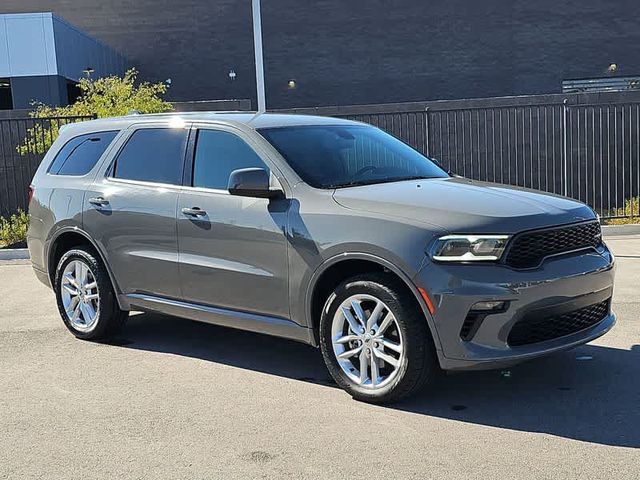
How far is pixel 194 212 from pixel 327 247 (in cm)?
127

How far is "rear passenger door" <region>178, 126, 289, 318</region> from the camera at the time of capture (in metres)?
5.08

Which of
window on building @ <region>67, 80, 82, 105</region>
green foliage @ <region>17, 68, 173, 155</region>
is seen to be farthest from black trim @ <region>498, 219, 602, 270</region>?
window on building @ <region>67, 80, 82, 105</region>

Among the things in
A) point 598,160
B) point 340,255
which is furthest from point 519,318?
point 598,160

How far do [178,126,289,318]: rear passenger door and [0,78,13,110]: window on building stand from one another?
20.1m

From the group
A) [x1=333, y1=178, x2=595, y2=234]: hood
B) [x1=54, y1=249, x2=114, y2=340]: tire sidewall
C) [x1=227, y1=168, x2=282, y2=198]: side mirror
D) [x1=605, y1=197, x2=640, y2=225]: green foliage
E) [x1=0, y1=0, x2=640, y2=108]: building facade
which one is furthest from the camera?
[x1=0, y1=0, x2=640, y2=108]: building facade

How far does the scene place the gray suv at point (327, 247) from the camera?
434 centimetres

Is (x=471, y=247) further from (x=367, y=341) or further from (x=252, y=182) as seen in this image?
(x=252, y=182)

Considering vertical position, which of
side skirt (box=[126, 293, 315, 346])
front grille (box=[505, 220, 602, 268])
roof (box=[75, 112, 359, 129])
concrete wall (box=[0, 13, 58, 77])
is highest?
concrete wall (box=[0, 13, 58, 77])

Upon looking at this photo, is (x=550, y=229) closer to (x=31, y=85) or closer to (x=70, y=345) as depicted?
(x=70, y=345)

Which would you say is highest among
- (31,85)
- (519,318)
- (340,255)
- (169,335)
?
(31,85)

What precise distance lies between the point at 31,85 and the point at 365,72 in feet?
43.0

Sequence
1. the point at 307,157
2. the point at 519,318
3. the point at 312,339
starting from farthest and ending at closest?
the point at 307,157 → the point at 312,339 → the point at 519,318

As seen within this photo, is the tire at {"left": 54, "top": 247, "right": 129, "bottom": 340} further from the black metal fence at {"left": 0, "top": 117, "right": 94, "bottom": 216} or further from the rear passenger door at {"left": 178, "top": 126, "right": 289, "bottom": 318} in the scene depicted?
the black metal fence at {"left": 0, "top": 117, "right": 94, "bottom": 216}

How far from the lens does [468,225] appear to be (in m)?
4.34
